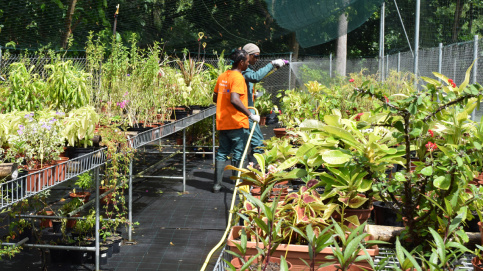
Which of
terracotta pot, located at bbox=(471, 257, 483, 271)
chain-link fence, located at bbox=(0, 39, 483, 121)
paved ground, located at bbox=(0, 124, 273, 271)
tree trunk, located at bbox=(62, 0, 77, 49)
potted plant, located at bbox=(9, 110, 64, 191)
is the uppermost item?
tree trunk, located at bbox=(62, 0, 77, 49)

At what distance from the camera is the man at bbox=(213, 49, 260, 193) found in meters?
4.98

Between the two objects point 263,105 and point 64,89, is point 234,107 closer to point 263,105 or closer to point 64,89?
point 64,89

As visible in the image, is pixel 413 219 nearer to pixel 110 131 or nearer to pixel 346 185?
pixel 346 185

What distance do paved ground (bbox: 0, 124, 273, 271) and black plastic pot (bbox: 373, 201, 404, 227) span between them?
1717 millimetres

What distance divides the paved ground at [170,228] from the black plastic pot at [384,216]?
1717 millimetres

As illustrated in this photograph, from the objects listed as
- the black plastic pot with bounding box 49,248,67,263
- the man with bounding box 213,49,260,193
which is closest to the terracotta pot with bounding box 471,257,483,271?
the black plastic pot with bounding box 49,248,67,263

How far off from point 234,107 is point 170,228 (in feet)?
4.56

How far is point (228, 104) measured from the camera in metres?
5.15

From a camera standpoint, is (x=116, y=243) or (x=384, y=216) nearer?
(x=384, y=216)

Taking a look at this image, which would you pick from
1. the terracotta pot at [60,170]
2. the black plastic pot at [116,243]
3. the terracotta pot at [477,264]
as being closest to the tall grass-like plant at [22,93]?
the terracotta pot at [60,170]

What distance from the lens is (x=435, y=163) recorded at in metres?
1.60

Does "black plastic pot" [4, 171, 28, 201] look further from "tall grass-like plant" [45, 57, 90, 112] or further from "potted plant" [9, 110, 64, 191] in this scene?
"tall grass-like plant" [45, 57, 90, 112]

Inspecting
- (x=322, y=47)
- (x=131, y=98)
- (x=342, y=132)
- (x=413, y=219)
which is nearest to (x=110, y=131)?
(x=131, y=98)

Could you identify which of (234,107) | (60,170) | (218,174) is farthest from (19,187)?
(218,174)
